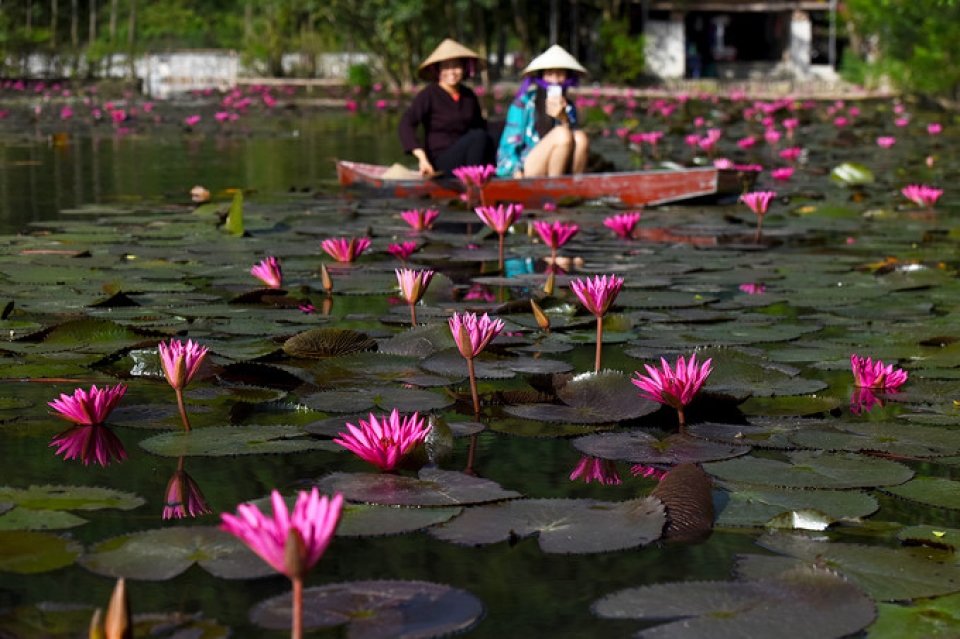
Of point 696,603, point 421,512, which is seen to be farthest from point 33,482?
point 696,603

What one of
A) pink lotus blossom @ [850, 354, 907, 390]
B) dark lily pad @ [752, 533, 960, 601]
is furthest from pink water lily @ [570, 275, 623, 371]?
dark lily pad @ [752, 533, 960, 601]

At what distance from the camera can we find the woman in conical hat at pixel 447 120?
8461 millimetres

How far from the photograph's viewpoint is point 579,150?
8297 millimetres

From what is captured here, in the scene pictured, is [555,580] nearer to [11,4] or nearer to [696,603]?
[696,603]

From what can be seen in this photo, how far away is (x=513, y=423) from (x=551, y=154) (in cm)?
553

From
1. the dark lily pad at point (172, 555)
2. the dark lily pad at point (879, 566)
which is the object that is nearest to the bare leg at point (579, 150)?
the dark lily pad at point (879, 566)

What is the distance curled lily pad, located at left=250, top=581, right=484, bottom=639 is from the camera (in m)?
1.63

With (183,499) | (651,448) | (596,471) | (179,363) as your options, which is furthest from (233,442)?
(651,448)

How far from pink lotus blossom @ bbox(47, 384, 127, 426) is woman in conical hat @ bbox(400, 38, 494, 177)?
5860 mm

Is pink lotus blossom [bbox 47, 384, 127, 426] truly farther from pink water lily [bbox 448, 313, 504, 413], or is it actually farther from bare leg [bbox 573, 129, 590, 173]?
bare leg [bbox 573, 129, 590, 173]

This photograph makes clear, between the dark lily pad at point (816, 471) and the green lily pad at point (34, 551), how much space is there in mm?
1139

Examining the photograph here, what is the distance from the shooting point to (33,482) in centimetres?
233

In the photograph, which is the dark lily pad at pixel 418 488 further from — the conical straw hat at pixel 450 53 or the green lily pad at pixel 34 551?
the conical straw hat at pixel 450 53

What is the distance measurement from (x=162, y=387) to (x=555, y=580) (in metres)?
1.53
